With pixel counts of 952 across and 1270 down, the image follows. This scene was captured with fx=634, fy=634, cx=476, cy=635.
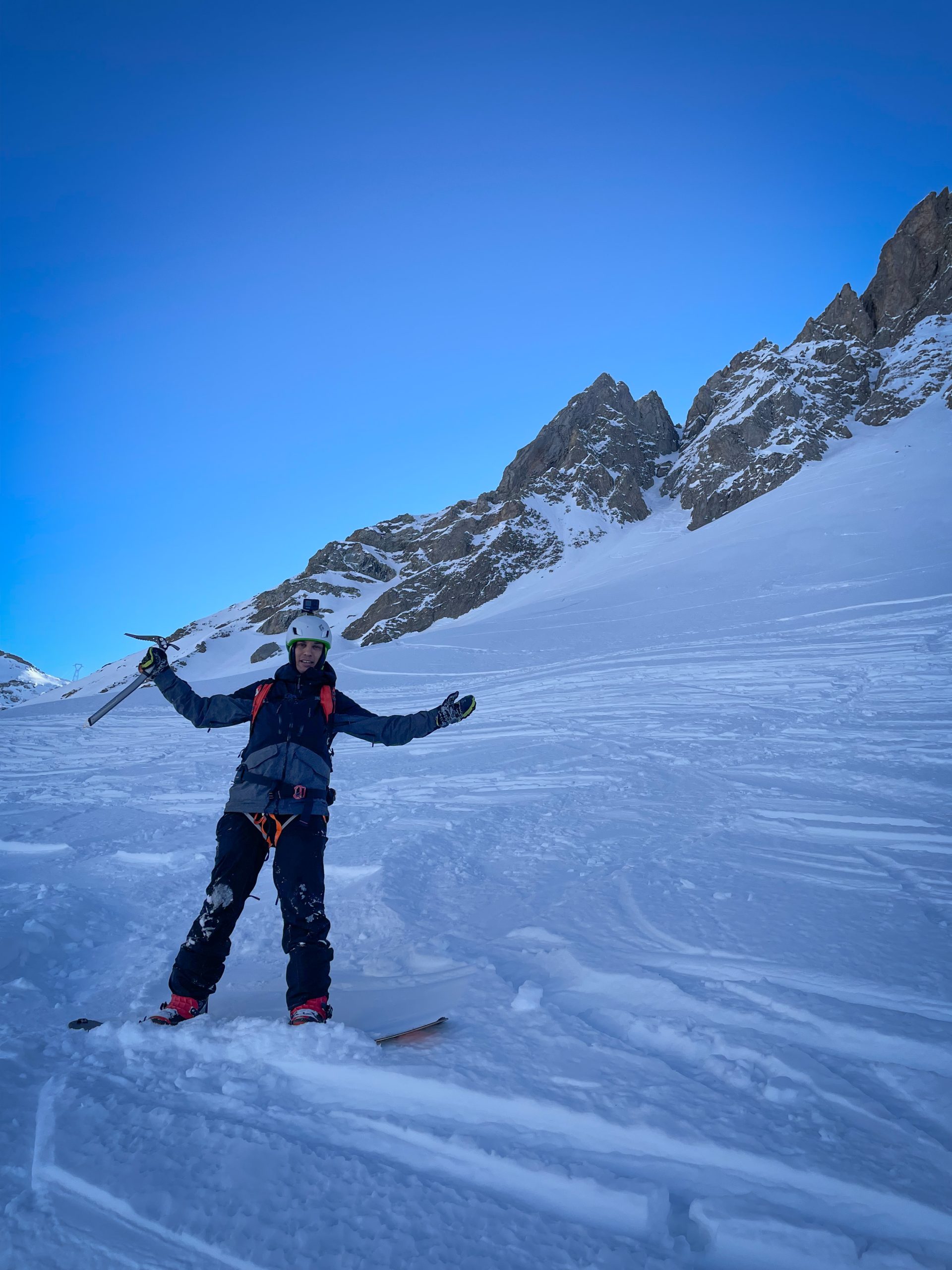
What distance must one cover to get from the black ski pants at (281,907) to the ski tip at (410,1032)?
351 mm

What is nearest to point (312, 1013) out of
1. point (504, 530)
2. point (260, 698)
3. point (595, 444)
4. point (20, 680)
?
point (260, 698)

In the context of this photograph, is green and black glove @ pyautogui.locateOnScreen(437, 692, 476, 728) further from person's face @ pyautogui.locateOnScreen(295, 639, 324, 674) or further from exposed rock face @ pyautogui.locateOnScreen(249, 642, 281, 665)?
exposed rock face @ pyautogui.locateOnScreen(249, 642, 281, 665)

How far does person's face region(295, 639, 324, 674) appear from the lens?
3742mm

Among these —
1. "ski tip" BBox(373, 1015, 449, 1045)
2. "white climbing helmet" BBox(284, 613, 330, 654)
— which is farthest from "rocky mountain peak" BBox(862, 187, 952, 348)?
"ski tip" BBox(373, 1015, 449, 1045)

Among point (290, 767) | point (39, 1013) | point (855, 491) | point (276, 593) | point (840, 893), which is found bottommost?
point (840, 893)

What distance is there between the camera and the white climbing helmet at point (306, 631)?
12.3ft

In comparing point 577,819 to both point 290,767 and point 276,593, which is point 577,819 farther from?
point 276,593

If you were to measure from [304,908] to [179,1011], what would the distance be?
2.17ft

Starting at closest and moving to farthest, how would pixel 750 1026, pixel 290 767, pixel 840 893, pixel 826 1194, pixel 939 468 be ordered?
pixel 826 1194, pixel 750 1026, pixel 290 767, pixel 840 893, pixel 939 468

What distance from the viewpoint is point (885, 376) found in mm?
59531

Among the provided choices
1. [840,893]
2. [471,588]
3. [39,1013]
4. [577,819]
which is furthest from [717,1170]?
[471,588]

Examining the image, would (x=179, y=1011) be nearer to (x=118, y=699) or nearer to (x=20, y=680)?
(x=118, y=699)

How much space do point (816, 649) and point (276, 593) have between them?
8839 cm

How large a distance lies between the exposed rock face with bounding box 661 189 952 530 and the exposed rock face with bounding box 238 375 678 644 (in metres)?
7.88
